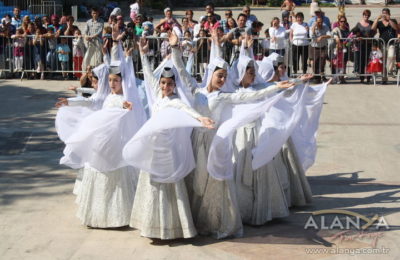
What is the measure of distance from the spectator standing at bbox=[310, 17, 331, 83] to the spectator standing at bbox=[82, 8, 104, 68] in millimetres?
5292

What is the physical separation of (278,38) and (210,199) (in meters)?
11.0

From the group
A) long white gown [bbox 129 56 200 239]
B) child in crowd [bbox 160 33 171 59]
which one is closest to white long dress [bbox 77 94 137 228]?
long white gown [bbox 129 56 200 239]

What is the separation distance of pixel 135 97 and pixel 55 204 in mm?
1940

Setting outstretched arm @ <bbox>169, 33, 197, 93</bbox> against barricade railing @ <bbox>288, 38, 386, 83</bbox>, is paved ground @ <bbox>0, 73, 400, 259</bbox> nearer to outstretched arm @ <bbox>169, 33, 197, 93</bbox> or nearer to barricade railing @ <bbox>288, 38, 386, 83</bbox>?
outstretched arm @ <bbox>169, 33, 197, 93</bbox>

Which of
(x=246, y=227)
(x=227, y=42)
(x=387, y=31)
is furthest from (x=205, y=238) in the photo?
(x=387, y=31)

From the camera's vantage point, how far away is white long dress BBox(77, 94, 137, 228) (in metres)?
8.69

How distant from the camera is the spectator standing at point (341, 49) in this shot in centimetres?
1886

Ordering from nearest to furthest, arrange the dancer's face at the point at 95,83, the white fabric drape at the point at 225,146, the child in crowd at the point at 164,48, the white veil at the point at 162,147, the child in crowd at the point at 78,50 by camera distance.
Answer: the white veil at the point at 162,147, the white fabric drape at the point at 225,146, the dancer's face at the point at 95,83, the child in crowd at the point at 164,48, the child in crowd at the point at 78,50

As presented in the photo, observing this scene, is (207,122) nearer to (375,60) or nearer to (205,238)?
(205,238)

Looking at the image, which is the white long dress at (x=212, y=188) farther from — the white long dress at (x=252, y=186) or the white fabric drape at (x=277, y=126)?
the white fabric drape at (x=277, y=126)

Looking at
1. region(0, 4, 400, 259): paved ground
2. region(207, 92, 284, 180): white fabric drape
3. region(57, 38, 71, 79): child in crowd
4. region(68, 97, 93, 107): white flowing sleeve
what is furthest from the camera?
region(57, 38, 71, 79): child in crowd

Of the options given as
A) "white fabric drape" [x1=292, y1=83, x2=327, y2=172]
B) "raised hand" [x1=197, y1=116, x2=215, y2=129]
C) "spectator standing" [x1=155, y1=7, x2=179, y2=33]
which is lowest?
"white fabric drape" [x1=292, y1=83, x2=327, y2=172]

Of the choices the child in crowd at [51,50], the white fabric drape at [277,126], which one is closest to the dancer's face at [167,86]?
the white fabric drape at [277,126]

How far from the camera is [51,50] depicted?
19.7m
